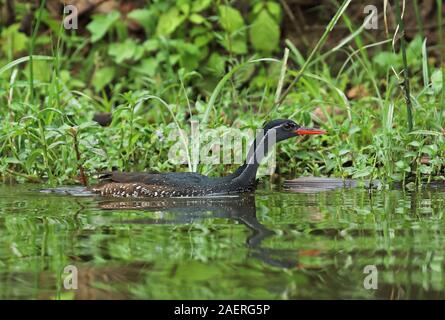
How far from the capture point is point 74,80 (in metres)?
10.8

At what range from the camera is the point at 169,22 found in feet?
36.2

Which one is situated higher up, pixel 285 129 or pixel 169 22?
pixel 169 22

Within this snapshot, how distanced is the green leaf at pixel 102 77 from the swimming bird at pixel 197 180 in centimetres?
381

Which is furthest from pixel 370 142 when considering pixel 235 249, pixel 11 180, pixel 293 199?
pixel 235 249

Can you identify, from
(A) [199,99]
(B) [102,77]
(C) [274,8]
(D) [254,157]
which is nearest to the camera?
(D) [254,157]

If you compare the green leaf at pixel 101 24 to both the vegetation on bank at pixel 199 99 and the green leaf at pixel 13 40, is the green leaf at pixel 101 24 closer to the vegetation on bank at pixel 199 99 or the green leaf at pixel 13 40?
the vegetation on bank at pixel 199 99

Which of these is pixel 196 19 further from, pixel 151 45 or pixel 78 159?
pixel 78 159

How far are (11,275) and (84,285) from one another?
0.38 meters

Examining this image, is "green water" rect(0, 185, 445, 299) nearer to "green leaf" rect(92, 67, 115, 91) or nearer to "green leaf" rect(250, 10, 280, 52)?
"green leaf" rect(92, 67, 115, 91)

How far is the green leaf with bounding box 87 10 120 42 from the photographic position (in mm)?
11016

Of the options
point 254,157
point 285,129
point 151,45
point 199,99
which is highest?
point 151,45

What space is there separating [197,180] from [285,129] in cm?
80

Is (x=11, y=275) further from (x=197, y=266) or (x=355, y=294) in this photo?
(x=355, y=294)

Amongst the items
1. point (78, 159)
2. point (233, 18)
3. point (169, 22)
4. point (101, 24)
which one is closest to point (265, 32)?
point (233, 18)
